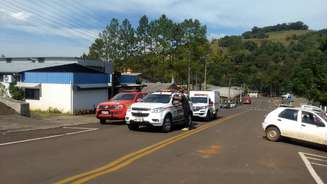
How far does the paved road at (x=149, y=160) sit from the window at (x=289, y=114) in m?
1.23

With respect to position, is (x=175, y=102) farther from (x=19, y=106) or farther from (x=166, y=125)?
(x=19, y=106)

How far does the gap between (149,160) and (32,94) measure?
25908mm

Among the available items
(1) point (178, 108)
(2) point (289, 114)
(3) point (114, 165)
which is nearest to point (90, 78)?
(1) point (178, 108)

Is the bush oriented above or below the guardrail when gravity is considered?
above

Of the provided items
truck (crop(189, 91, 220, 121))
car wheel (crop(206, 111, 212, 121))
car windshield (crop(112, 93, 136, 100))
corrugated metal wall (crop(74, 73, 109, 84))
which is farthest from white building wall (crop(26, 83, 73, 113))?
car wheel (crop(206, 111, 212, 121))

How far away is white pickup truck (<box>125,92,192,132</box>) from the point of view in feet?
65.3

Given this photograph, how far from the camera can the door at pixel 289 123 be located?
1821 centimetres

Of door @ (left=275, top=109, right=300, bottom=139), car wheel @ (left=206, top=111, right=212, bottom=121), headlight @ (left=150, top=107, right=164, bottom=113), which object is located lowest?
car wheel @ (left=206, top=111, right=212, bottom=121)

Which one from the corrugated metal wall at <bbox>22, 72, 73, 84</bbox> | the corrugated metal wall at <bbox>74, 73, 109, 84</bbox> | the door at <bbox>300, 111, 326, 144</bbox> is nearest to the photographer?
the door at <bbox>300, 111, 326, 144</bbox>

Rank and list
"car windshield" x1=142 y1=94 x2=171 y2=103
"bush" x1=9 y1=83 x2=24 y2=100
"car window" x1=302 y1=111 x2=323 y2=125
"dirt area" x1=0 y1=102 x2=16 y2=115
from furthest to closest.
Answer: "bush" x1=9 y1=83 x2=24 y2=100 < "dirt area" x1=0 y1=102 x2=16 y2=115 < "car windshield" x1=142 y1=94 x2=171 y2=103 < "car window" x1=302 y1=111 x2=323 y2=125

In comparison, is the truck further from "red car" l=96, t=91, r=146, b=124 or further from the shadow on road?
the shadow on road

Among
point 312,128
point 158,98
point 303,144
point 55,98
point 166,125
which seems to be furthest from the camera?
point 55,98

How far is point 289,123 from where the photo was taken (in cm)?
1852

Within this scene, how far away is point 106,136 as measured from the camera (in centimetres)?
1762
